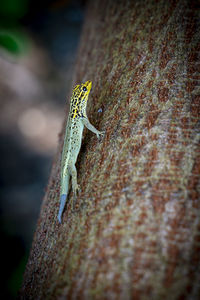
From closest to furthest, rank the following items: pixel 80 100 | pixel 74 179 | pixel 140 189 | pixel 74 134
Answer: pixel 140 189
pixel 74 179
pixel 74 134
pixel 80 100

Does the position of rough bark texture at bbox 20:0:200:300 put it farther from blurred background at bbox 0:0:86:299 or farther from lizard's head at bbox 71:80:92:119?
blurred background at bbox 0:0:86:299

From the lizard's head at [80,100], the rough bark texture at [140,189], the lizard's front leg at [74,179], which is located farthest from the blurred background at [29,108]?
the rough bark texture at [140,189]

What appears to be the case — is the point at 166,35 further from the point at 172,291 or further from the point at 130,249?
the point at 172,291

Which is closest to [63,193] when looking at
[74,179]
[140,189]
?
[74,179]

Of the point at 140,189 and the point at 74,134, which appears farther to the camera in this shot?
the point at 74,134

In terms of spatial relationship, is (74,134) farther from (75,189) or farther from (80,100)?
(75,189)

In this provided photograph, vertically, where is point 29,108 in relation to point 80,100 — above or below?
above

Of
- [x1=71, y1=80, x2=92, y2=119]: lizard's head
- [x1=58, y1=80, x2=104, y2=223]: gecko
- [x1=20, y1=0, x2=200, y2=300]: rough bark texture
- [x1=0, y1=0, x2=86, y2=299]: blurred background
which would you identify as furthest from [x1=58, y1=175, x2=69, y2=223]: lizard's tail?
[x1=0, y1=0, x2=86, y2=299]: blurred background
